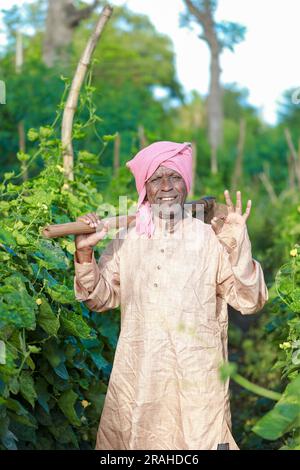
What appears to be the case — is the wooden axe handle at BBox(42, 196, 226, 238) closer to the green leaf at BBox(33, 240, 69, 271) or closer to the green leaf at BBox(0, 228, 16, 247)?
the green leaf at BBox(33, 240, 69, 271)

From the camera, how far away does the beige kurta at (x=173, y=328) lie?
3896 millimetres

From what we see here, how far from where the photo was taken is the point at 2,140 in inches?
549

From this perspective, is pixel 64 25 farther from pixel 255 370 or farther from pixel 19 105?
pixel 255 370

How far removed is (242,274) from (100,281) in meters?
0.58

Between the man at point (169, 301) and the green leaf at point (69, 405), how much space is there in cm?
33

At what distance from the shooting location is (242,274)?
3.84m

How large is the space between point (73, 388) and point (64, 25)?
15.1 m

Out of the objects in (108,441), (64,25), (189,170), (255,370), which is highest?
(64,25)

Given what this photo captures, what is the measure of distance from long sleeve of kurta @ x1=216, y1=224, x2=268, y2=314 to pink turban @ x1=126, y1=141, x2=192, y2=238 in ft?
0.99

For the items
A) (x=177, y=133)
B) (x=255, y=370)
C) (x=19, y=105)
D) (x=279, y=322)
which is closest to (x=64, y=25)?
(x=177, y=133)

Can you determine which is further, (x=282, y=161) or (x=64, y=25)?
(x=282, y=161)


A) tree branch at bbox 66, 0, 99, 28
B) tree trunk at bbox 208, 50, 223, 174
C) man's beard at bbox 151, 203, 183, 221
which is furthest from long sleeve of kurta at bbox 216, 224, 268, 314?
tree branch at bbox 66, 0, 99, 28

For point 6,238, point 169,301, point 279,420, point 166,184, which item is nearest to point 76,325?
point 169,301

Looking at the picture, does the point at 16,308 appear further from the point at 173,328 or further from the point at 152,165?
the point at 152,165
